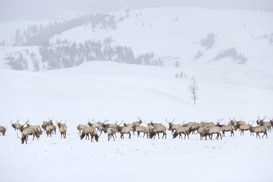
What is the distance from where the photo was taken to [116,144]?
2147 cm

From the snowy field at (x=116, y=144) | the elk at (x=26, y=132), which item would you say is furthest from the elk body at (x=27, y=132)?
the snowy field at (x=116, y=144)

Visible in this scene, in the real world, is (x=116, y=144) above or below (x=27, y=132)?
below

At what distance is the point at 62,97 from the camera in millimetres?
50719

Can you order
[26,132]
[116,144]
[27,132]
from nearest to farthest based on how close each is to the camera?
[116,144] → [26,132] → [27,132]

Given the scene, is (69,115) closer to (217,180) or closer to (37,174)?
(37,174)

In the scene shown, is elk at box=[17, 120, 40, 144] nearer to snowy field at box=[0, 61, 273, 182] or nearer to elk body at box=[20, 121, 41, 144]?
elk body at box=[20, 121, 41, 144]

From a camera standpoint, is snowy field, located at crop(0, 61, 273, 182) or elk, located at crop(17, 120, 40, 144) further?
elk, located at crop(17, 120, 40, 144)

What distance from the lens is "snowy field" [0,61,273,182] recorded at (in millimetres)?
13883

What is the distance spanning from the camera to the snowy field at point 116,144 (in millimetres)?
13883

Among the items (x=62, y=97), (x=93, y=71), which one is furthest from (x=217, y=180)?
(x=93, y=71)

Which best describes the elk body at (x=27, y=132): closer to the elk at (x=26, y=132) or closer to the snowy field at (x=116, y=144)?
the elk at (x=26, y=132)

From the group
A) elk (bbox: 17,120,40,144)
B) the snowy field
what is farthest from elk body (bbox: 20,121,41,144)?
the snowy field

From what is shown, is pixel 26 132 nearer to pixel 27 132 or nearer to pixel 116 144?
pixel 27 132

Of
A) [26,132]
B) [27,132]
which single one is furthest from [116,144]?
[27,132]
